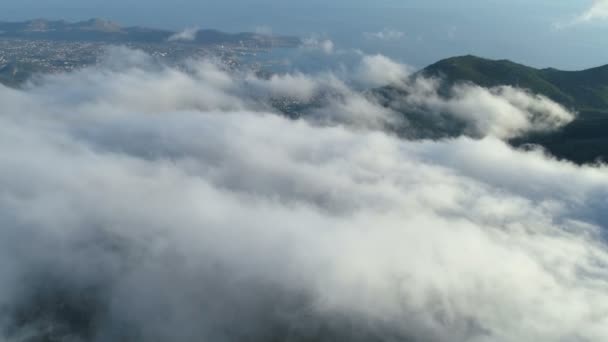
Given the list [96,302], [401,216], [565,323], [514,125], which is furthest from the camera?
[514,125]

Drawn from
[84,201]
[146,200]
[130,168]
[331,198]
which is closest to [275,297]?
[331,198]

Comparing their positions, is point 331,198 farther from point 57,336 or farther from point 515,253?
point 57,336

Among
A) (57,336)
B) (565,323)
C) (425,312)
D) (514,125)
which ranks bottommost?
(57,336)

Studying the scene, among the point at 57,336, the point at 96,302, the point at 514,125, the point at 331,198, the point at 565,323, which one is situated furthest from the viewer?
the point at 514,125

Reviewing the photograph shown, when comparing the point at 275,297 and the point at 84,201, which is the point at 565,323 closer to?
the point at 275,297

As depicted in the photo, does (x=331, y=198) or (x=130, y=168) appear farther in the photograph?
(x=130, y=168)

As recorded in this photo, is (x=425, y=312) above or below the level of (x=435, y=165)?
below

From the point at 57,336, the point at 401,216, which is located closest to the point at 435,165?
the point at 401,216

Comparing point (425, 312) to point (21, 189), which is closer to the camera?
point (425, 312)

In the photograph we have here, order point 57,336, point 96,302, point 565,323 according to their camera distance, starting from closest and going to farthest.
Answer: point 565,323
point 57,336
point 96,302
